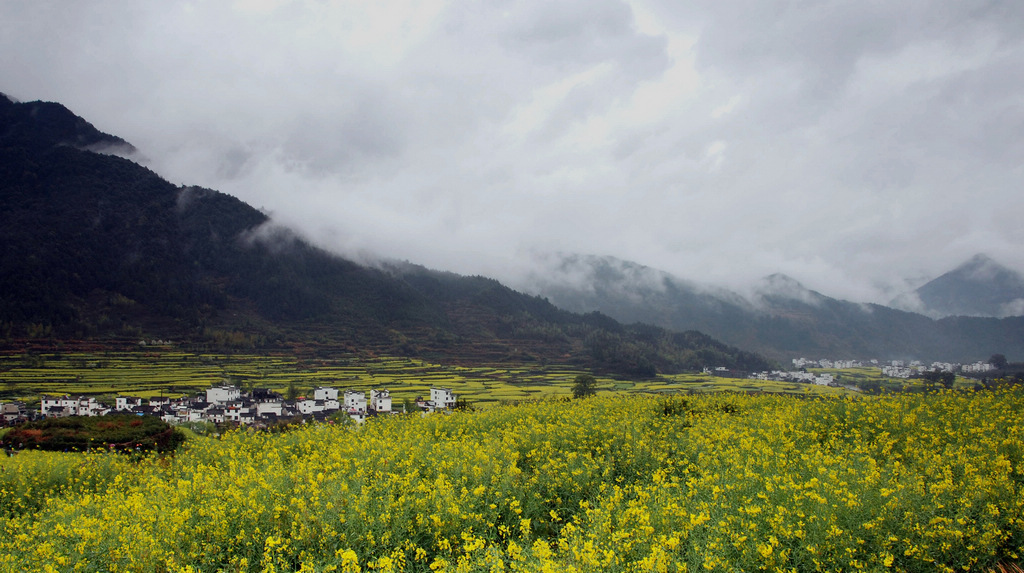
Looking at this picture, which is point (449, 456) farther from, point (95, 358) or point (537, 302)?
point (537, 302)

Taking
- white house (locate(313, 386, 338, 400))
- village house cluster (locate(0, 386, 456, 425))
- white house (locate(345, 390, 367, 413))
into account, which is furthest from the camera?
white house (locate(313, 386, 338, 400))

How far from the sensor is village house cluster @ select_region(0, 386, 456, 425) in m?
46.1

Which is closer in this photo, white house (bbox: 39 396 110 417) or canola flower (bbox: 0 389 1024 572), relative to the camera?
canola flower (bbox: 0 389 1024 572)

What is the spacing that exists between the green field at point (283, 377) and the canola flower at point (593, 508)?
42.4 m

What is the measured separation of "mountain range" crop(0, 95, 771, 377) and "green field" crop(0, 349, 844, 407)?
52.0ft

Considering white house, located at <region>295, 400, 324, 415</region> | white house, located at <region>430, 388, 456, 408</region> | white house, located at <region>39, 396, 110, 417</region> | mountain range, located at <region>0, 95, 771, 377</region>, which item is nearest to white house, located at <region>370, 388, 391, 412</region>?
white house, located at <region>430, 388, 456, 408</region>

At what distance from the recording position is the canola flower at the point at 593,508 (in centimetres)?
570

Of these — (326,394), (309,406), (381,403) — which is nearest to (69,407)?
(309,406)

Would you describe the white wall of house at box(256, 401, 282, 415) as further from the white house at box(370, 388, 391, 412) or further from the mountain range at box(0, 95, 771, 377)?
the mountain range at box(0, 95, 771, 377)

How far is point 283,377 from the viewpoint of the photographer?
275ft

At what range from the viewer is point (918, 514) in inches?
241

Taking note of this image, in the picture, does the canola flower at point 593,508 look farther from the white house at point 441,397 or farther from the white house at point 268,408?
the white house at point 441,397

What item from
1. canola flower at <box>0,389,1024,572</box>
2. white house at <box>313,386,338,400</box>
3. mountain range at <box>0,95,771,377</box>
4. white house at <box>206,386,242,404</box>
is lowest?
white house at <box>313,386,338,400</box>

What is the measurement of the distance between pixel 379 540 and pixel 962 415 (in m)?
12.8
